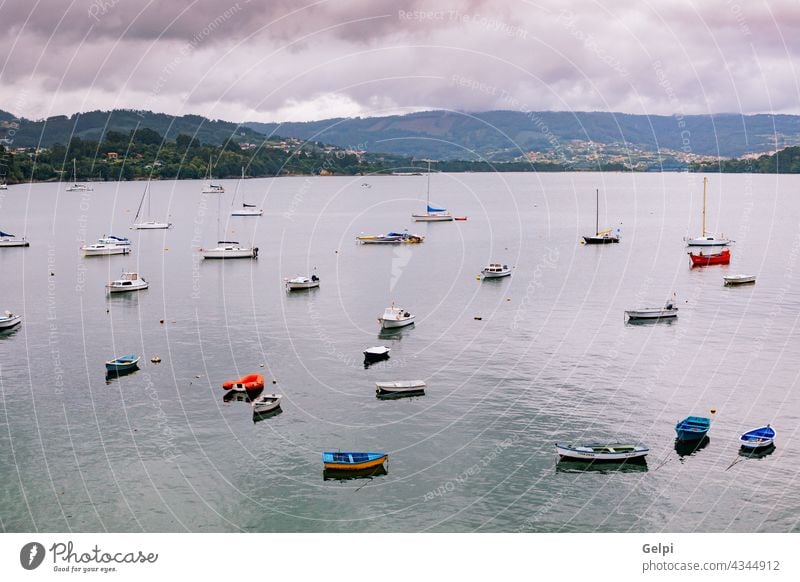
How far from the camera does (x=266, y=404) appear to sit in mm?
47625

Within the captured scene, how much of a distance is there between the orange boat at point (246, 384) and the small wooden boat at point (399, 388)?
7362mm

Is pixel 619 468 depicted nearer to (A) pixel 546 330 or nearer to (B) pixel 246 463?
(B) pixel 246 463

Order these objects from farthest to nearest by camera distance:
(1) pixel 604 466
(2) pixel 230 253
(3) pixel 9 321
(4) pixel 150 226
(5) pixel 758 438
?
(4) pixel 150 226 < (2) pixel 230 253 < (3) pixel 9 321 < (5) pixel 758 438 < (1) pixel 604 466

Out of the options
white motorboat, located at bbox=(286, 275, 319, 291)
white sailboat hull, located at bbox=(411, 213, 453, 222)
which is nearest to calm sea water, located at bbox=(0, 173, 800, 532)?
white motorboat, located at bbox=(286, 275, 319, 291)

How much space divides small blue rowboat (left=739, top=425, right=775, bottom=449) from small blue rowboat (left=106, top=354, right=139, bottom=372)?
3811cm

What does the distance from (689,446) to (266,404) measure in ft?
75.7

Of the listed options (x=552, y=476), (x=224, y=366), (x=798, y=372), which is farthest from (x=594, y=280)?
(x=552, y=476)

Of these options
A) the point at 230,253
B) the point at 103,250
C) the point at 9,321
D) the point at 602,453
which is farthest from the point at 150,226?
the point at 602,453

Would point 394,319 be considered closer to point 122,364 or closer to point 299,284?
point 122,364

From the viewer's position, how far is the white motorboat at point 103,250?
118 m

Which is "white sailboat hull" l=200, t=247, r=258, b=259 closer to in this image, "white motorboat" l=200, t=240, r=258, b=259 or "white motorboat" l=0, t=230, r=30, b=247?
"white motorboat" l=200, t=240, r=258, b=259

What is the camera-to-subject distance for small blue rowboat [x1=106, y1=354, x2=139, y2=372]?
Result: 5506 cm

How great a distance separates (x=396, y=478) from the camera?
39250 mm

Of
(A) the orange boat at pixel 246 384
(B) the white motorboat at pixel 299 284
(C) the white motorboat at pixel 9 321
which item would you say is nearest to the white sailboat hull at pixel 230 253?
(B) the white motorboat at pixel 299 284
